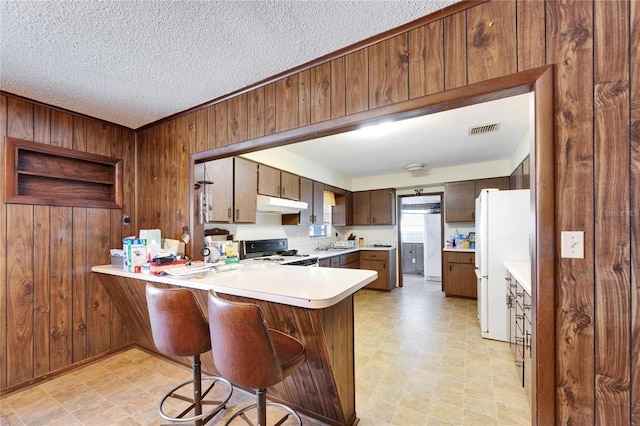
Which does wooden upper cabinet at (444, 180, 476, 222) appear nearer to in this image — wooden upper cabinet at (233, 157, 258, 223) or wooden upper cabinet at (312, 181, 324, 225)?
wooden upper cabinet at (312, 181, 324, 225)

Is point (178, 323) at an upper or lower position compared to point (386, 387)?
upper

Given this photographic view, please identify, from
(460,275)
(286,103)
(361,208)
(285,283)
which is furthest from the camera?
(361,208)

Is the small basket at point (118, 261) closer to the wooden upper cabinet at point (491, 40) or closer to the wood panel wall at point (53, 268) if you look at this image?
the wood panel wall at point (53, 268)

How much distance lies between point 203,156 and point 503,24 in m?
2.31

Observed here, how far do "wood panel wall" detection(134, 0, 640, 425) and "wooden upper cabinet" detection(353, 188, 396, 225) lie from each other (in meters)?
4.34

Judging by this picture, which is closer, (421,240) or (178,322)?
(178,322)

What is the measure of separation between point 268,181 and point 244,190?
0.47 m

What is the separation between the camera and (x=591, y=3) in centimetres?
111

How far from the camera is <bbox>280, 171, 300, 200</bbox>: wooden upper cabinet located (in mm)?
3831

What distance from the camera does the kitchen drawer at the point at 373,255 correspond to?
5.28m

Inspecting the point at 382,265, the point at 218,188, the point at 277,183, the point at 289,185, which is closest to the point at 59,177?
the point at 218,188

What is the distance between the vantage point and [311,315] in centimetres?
136

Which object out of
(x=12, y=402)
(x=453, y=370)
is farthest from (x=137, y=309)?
(x=453, y=370)

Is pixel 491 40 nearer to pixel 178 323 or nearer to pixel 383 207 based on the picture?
pixel 178 323
